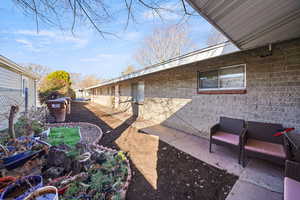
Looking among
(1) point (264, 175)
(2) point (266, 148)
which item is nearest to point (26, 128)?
(1) point (264, 175)

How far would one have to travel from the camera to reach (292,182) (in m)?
1.41

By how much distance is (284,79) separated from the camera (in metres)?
2.62

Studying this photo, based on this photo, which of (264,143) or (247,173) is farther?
(264,143)

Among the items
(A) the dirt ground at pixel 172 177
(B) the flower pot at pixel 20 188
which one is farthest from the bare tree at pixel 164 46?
(B) the flower pot at pixel 20 188

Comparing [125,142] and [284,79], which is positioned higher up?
[284,79]

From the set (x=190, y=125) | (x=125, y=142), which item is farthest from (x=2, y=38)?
(x=190, y=125)

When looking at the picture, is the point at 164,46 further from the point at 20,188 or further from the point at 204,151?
the point at 20,188

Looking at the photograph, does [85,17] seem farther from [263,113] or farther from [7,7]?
[263,113]

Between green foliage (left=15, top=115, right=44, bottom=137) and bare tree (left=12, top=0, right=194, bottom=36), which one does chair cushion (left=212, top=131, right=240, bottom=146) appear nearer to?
bare tree (left=12, top=0, right=194, bottom=36)

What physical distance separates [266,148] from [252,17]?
97.6 inches

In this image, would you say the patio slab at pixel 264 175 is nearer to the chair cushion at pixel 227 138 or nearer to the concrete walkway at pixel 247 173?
the concrete walkway at pixel 247 173

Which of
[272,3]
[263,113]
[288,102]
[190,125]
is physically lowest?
[190,125]

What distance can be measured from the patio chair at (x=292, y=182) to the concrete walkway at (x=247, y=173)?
19.1 inches

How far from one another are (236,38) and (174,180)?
280cm
